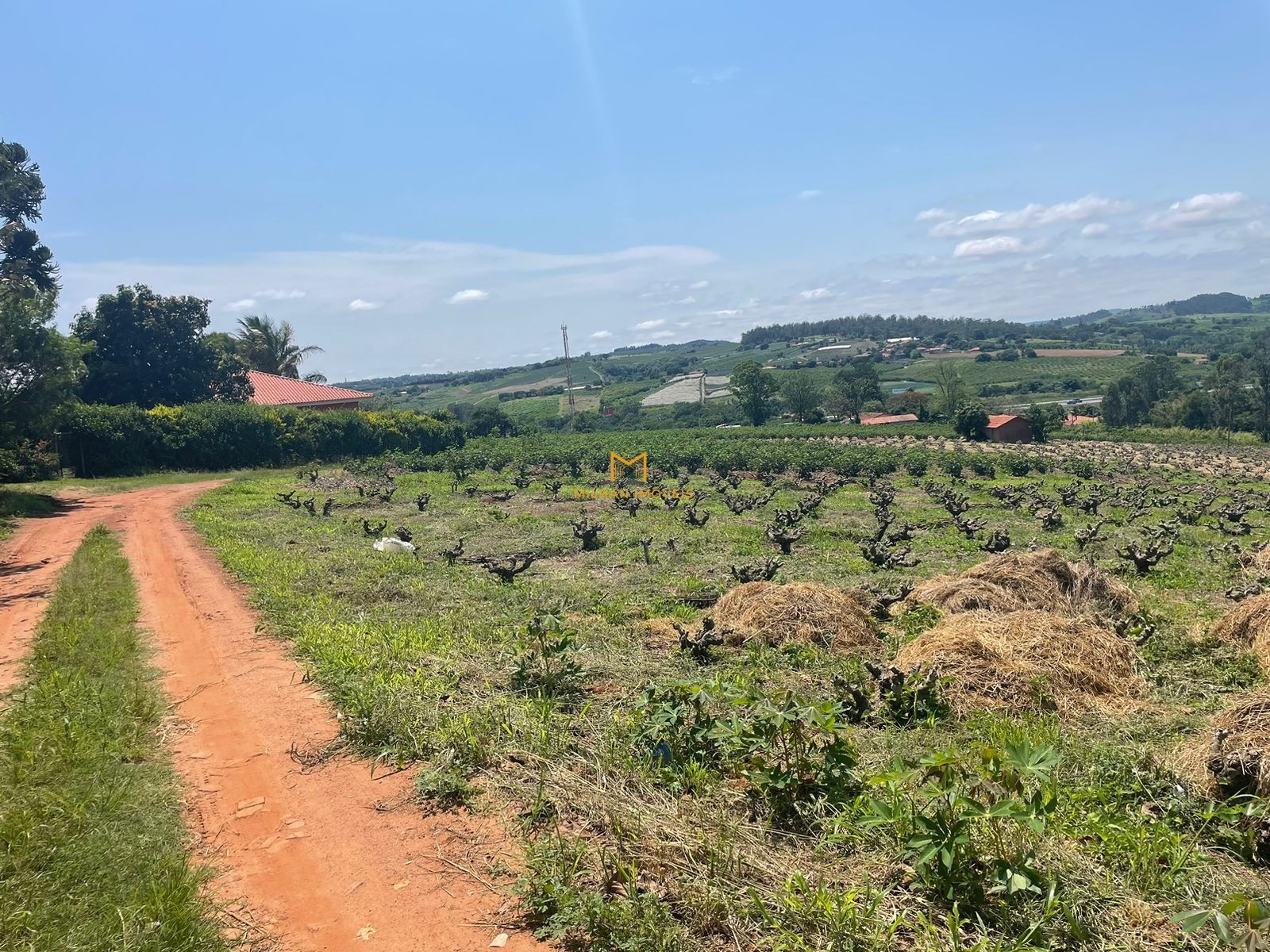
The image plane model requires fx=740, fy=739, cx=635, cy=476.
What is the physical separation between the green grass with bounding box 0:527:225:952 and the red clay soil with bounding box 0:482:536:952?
0.21 m

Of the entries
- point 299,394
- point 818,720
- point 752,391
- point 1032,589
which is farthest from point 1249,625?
point 752,391

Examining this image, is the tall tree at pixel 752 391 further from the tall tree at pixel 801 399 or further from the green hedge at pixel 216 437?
the green hedge at pixel 216 437

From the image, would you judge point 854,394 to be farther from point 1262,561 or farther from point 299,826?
point 299,826

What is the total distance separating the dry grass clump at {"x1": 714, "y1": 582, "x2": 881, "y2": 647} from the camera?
8094 millimetres

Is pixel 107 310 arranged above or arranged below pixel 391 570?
above

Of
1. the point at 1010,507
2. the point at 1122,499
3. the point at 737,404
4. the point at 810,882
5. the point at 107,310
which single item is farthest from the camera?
the point at 737,404

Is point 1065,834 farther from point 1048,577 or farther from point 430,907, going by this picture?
point 1048,577

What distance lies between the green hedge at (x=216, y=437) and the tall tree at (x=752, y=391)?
3971cm

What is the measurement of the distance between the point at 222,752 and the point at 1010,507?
20.7 m

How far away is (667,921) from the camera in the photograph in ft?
11.6

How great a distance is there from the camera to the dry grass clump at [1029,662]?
6.24 meters

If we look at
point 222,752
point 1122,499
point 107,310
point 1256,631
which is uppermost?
point 107,310

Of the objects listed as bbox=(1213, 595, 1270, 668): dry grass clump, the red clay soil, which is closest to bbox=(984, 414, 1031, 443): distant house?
bbox=(1213, 595, 1270, 668): dry grass clump

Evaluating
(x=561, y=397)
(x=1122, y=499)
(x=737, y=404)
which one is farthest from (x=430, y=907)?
(x=561, y=397)
